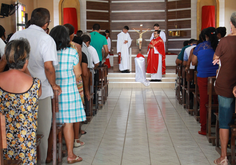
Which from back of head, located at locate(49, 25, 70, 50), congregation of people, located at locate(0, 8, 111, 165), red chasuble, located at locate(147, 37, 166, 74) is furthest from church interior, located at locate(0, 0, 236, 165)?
back of head, located at locate(49, 25, 70, 50)

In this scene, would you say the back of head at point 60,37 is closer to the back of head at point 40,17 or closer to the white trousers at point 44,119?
the back of head at point 40,17

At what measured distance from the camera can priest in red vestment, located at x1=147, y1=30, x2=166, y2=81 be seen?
9.94 m

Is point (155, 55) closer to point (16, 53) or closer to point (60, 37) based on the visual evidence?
point (60, 37)

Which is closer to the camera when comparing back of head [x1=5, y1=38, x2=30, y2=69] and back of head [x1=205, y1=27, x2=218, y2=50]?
back of head [x1=5, y1=38, x2=30, y2=69]

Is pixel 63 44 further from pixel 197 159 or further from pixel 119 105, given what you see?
pixel 119 105

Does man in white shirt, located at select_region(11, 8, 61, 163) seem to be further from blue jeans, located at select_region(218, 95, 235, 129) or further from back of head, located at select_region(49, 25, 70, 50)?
blue jeans, located at select_region(218, 95, 235, 129)

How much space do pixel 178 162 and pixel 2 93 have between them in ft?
6.89

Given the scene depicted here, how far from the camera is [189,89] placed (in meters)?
6.16

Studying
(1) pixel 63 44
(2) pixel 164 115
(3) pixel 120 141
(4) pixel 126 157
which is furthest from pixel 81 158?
(2) pixel 164 115

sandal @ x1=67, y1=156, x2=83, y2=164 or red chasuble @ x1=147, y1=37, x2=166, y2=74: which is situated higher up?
red chasuble @ x1=147, y1=37, x2=166, y2=74

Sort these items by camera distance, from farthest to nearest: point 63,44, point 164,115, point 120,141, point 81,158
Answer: point 164,115 → point 120,141 → point 81,158 → point 63,44

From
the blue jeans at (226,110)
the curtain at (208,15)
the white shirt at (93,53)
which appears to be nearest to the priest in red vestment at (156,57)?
the curtain at (208,15)

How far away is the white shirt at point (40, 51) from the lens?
3.03 metres

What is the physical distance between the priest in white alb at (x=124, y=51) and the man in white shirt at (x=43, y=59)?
8391mm
